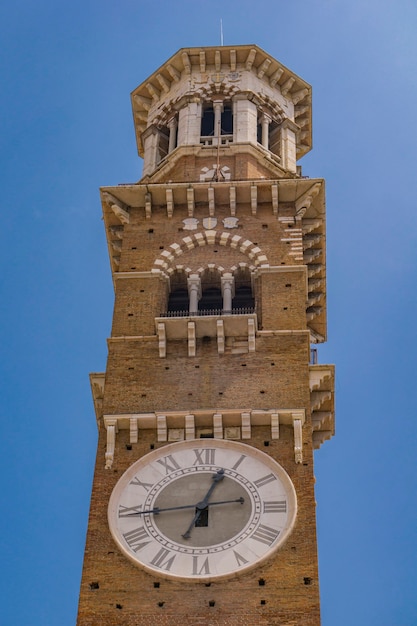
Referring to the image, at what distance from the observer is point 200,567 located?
88.7 feet

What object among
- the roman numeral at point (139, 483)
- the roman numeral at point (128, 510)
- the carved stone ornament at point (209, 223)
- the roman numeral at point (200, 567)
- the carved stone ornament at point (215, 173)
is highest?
the carved stone ornament at point (215, 173)

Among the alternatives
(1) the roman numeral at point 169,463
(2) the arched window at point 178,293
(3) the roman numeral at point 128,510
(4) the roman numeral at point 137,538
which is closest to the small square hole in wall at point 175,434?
(1) the roman numeral at point 169,463

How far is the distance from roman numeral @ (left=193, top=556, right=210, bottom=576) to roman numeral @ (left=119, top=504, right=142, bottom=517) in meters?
1.81

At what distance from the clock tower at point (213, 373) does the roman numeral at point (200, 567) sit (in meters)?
0.12

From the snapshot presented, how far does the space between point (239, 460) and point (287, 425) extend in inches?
57.2

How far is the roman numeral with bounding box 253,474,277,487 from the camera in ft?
94.2

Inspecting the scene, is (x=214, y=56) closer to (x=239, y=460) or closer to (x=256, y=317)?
(x=256, y=317)

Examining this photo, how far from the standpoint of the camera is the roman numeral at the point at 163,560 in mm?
27186

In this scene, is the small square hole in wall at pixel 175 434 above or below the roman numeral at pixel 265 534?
above

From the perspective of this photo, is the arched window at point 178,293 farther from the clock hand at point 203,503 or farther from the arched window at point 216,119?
the arched window at point 216,119

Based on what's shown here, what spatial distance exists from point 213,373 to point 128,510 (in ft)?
14.0

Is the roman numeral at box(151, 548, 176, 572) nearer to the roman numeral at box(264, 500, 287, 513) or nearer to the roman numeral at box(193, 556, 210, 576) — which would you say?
the roman numeral at box(193, 556, 210, 576)

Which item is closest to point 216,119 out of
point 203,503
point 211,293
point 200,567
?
point 211,293

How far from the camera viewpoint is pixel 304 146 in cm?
4284
